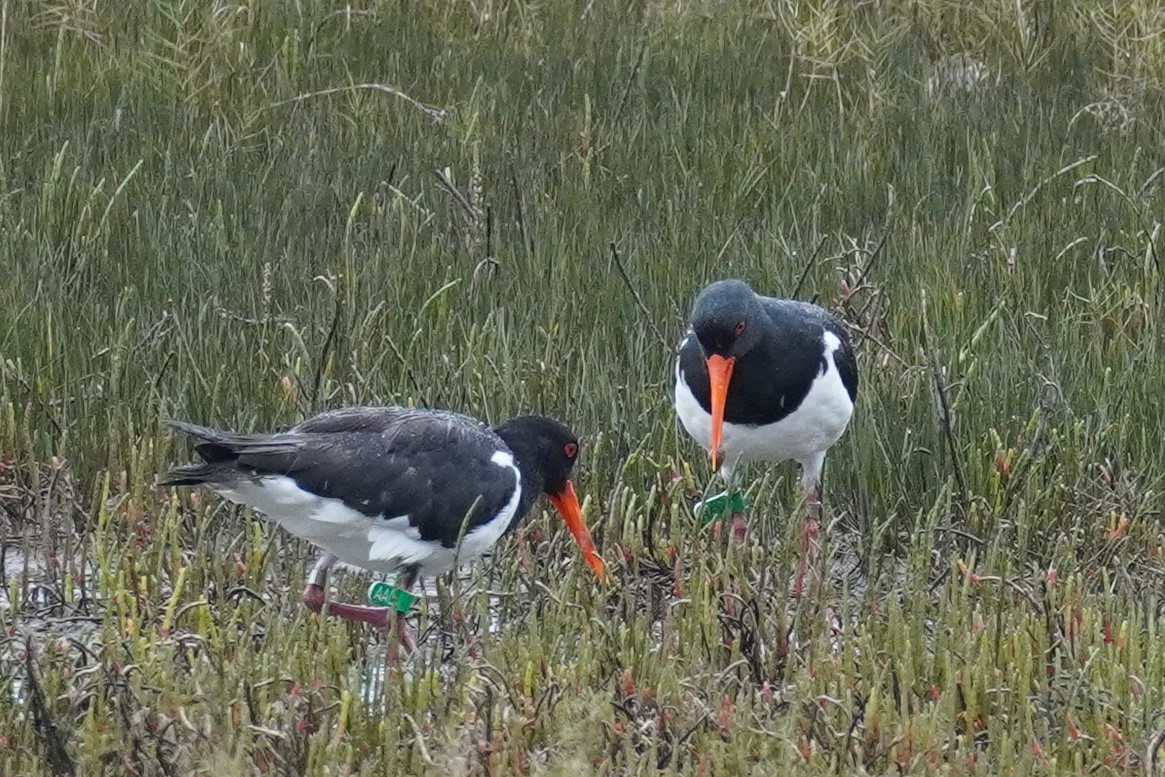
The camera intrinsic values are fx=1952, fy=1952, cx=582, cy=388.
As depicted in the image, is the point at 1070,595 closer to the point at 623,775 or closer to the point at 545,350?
the point at 623,775

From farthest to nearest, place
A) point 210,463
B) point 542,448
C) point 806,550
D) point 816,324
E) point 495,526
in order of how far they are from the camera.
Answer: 1. point 816,324
2. point 806,550
3. point 542,448
4. point 495,526
5. point 210,463

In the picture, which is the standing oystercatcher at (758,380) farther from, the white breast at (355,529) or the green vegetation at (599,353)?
the white breast at (355,529)

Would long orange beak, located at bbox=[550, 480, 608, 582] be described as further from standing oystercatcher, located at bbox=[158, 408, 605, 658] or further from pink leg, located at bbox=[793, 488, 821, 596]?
pink leg, located at bbox=[793, 488, 821, 596]

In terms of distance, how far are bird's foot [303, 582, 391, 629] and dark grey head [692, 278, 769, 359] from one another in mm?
1290

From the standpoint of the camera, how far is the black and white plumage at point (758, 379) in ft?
18.4

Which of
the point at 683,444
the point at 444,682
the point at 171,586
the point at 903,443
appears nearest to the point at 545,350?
the point at 683,444

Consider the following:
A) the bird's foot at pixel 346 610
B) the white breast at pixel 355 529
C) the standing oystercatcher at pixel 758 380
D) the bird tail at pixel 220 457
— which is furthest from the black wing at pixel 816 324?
the bird tail at pixel 220 457

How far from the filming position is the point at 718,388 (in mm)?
5539

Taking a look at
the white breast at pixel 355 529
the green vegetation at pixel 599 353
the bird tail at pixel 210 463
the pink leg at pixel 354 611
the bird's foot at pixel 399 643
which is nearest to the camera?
the green vegetation at pixel 599 353

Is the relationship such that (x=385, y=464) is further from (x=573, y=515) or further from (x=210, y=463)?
(x=573, y=515)

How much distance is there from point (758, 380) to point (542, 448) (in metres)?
0.75

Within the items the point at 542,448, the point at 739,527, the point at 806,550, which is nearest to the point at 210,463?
the point at 542,448

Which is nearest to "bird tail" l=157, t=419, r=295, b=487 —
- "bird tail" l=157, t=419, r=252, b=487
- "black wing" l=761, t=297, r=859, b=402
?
"bird tail" l=157, t=419, r=252, b=487

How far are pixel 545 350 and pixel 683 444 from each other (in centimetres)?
68
